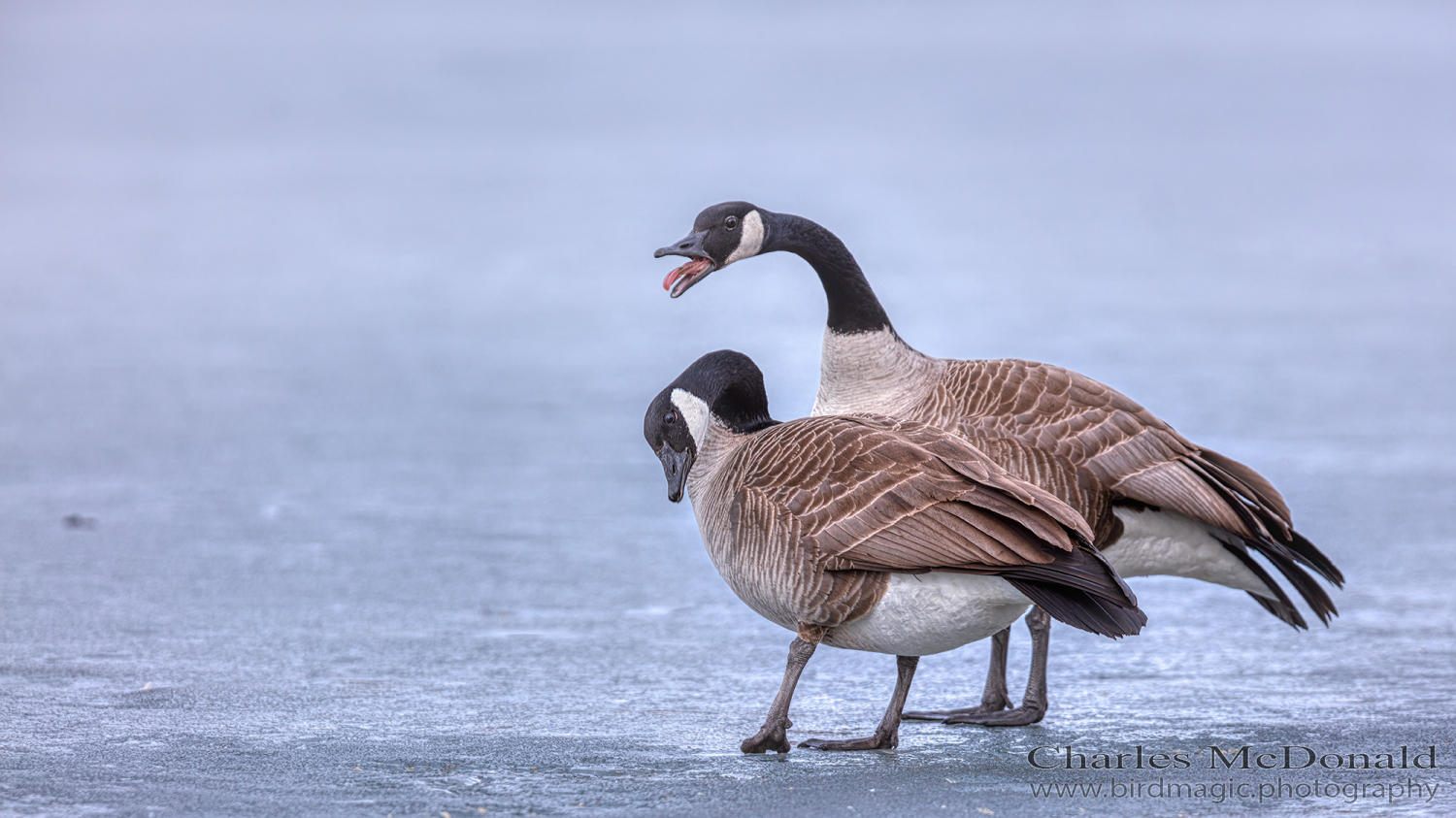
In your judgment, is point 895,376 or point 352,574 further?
point 352,574

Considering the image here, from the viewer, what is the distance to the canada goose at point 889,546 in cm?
406

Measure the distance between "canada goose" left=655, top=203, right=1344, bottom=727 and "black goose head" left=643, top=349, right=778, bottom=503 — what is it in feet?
1.61

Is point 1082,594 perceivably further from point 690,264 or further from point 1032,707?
point 690,264

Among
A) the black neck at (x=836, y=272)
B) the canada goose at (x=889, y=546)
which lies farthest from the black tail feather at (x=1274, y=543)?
the black neck at (x=836, y=272)

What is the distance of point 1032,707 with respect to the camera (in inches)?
188

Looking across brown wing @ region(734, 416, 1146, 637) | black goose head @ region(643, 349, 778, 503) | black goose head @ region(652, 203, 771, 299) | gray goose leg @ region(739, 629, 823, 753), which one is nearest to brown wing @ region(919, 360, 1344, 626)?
brown wing @ region(734, 416, 1146, 637)

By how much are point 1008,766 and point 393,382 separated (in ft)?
25.6

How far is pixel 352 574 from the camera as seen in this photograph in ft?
21.4

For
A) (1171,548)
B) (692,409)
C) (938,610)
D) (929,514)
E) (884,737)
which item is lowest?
(884,737)

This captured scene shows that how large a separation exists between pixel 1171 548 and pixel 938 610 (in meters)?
1.23

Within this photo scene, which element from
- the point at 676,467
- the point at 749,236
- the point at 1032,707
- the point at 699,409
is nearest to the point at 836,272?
the point at 749,236

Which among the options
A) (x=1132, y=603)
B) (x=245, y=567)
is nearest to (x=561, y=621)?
(x=245, y=567)

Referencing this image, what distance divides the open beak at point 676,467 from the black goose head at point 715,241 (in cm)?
76

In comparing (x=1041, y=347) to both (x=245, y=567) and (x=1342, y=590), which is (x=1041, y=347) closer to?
(x=1342, y=590)
